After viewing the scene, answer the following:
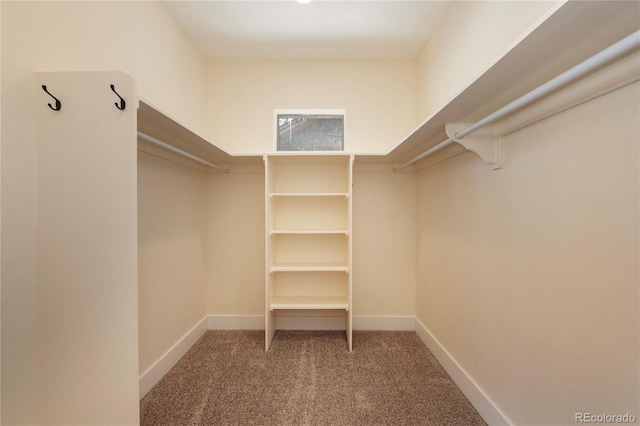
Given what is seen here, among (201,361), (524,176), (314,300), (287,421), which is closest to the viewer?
(524,176)

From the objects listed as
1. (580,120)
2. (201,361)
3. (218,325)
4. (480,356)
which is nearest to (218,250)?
(218,325)

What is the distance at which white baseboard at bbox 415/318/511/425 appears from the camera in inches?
49.5

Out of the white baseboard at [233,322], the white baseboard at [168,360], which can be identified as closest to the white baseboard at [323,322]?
the white baseboard at [233,322]

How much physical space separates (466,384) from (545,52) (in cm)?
171

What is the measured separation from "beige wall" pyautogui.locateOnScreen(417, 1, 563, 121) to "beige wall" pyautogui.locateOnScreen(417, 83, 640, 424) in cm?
44

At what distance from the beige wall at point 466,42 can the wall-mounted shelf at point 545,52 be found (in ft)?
0.20

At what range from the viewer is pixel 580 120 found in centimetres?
86

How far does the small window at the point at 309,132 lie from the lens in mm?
2430

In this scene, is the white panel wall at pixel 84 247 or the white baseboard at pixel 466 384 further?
the white baseboard at pixel 466 384

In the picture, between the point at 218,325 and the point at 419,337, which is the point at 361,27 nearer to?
the point at 419,337

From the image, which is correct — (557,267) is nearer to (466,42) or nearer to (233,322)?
(466,42)

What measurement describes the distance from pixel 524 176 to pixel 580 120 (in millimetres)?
280

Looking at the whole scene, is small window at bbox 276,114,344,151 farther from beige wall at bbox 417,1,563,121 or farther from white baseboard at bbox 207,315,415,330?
white baseboard at bbox 207,315,415,330

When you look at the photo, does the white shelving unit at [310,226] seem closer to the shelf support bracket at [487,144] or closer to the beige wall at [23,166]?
the shelf support bracket at [487,144]
